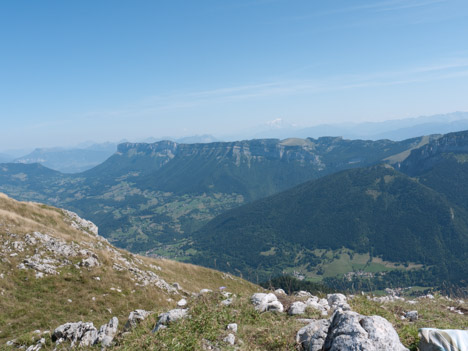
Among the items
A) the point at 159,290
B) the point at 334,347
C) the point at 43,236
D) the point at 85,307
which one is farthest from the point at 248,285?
the point at 334,347

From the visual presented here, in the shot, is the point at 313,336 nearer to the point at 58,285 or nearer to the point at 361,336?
the point at 361,336

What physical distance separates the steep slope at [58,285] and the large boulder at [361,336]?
46.9 feet

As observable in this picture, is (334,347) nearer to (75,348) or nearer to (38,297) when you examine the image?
(75,348)

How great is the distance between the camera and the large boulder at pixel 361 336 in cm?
690

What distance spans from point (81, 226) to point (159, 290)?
24.3 meters

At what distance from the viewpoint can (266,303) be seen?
12727 mm

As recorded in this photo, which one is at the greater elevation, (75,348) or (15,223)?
(15,223)

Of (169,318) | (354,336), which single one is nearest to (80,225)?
(169,318)

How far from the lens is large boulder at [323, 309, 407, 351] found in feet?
22.6

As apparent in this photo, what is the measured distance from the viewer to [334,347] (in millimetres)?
7105

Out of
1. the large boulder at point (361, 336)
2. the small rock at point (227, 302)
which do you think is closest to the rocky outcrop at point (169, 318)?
the small rock at point (227, 302)

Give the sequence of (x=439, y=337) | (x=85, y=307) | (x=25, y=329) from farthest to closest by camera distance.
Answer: (x=85, y=307)
(x=25, y=329)
(x=439, y=337)

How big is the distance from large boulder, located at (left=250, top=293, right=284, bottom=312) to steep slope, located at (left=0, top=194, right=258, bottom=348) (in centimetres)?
864

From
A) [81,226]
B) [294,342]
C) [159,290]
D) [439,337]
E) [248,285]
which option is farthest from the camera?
[81,226]
